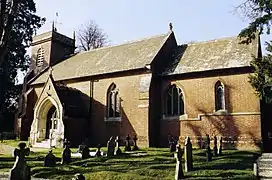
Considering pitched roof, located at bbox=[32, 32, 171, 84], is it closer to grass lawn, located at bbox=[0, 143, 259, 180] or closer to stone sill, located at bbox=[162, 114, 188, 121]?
stone sill, located at bbox=[162, 114, 188, 121]

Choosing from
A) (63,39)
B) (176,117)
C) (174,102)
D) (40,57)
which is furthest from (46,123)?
(176,117)

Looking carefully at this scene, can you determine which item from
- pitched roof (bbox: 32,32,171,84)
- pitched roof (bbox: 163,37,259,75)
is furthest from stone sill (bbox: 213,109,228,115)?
pitched roof (bbox: 32,32,171,84)

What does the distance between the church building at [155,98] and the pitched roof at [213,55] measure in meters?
0.08

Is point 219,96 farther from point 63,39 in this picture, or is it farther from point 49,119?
point 63,39

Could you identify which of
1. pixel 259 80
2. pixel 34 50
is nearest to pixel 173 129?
pixel 259 80

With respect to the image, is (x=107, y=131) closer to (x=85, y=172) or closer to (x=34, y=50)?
(x=85, y=172)

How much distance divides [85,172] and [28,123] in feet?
73.7

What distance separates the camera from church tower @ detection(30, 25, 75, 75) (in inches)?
1560

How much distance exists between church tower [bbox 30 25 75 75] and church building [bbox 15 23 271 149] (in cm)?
546

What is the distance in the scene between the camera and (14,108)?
159ft

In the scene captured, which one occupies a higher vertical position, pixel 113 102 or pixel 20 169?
pixel 113 102

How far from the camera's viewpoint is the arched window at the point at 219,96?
2510cm

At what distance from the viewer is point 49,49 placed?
3972 centimetres

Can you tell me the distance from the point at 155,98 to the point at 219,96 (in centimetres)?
553
